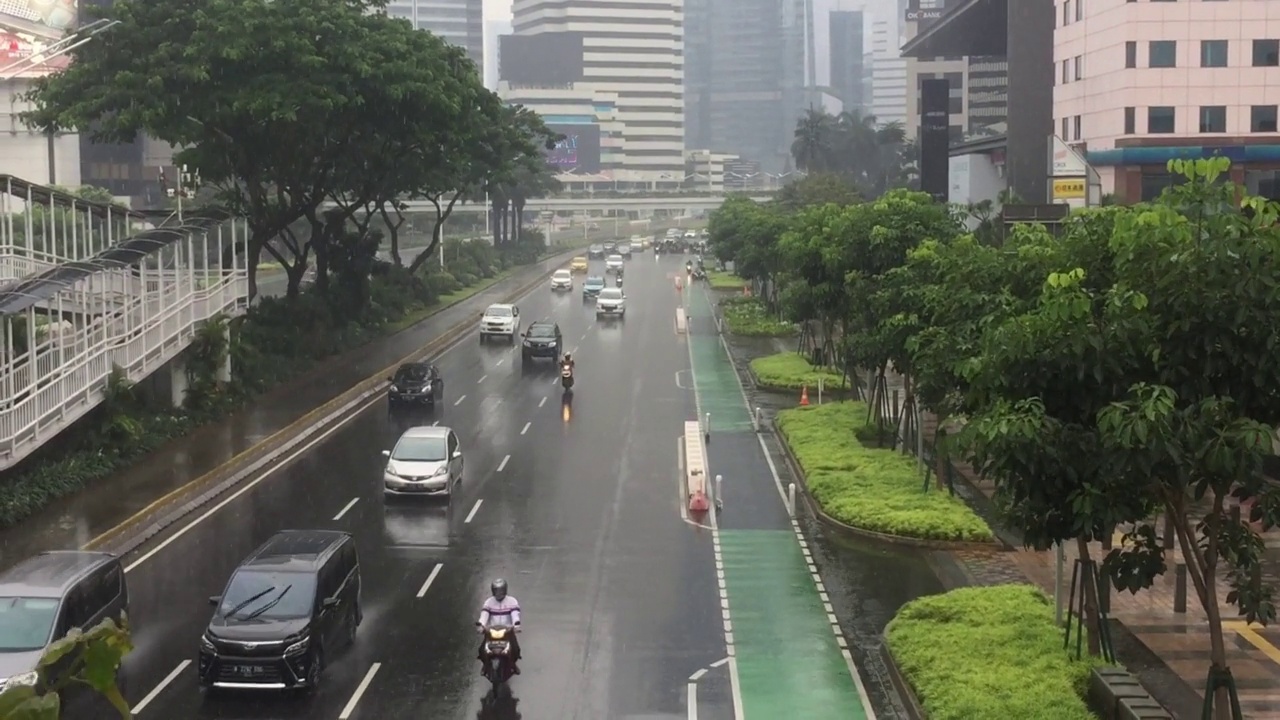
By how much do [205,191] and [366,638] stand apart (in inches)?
3439

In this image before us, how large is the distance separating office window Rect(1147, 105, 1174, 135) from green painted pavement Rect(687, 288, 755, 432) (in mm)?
20413

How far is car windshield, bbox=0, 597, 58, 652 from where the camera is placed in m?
16.6

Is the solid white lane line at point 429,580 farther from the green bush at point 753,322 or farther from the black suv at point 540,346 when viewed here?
the green bush at point 753,322

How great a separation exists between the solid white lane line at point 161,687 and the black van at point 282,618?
0.41 m

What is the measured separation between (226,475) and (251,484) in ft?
2.43

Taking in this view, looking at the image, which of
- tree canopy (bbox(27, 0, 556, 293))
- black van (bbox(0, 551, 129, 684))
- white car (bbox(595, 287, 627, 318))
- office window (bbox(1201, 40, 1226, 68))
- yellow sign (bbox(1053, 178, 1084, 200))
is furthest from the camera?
white car (bbox(595, 287, 627, 318))

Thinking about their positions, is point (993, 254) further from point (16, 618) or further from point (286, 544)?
point (16, 618)

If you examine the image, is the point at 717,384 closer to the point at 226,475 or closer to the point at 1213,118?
the point at 226,475

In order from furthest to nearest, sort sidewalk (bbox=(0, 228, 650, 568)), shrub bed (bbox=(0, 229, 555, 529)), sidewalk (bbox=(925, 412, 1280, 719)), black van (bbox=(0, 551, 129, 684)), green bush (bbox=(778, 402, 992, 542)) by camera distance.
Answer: shrub bed (bbox=(0, 229, 555, 529)) → sidewalk (bbox=(0, 228, 650, 568)) → green bush (bbox=(778, 402, 992, 542)) → sidewalk (bbox=(925, 412, 1280, 719)) → black van (bbox=(0, 551, 129, 684))

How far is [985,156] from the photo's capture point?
296 ft

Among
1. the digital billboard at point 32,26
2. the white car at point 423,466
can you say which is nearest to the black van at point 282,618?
the white car at point 423,466

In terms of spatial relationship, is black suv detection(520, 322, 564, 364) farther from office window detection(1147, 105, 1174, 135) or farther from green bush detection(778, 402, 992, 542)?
office window detection(1147, 105, 1174, 135)

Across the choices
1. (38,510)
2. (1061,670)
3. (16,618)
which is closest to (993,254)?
(1061,670)

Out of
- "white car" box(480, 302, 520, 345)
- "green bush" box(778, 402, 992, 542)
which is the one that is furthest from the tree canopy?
"green bush" box(778, 402, 992, 542)
